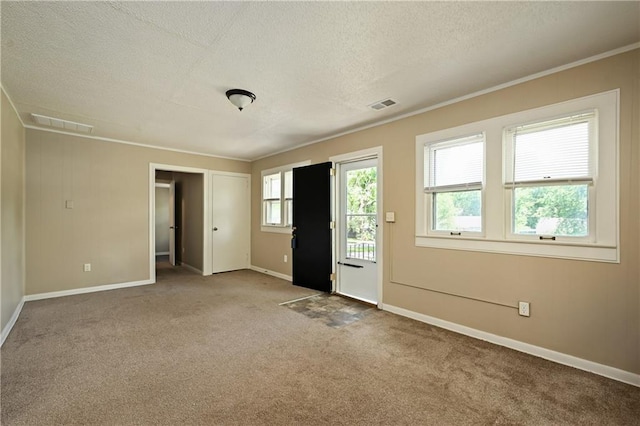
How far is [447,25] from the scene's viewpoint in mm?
1906

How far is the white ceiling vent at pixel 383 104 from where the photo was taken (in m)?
3.17

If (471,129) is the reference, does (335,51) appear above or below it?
above

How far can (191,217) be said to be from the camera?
648cm

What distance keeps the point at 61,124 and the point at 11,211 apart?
57.1 inches

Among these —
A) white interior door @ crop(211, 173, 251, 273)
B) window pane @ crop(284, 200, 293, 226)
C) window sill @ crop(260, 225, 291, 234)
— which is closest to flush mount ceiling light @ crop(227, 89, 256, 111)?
window pane @ crop(284, 200, 293, 226)

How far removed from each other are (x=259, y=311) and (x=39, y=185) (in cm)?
377

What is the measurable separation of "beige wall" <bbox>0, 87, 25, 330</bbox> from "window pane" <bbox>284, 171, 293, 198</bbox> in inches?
145

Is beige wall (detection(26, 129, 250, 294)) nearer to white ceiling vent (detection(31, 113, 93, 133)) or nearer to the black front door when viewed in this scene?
white ceiling vent (detection(31, 113, 93, 133))

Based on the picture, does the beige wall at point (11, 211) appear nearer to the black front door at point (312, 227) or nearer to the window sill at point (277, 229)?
the black front door at point (312, 227)

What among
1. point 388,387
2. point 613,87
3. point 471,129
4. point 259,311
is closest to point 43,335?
point 259,311

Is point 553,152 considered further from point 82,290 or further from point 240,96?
point 82,290

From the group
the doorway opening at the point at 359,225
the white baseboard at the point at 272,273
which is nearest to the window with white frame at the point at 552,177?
the doorway opening at the point at 359,225

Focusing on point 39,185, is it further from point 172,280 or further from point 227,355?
point 227,355

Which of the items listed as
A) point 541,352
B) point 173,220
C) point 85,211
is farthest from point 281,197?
point 541,352
